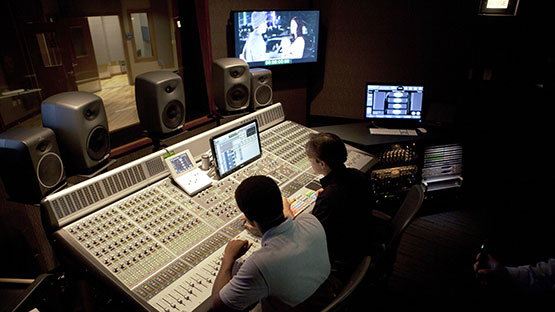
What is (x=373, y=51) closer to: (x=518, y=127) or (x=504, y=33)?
(x=504, y=33)

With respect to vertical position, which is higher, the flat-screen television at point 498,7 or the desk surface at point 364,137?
the flat-screen television at point 498,7

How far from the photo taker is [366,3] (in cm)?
444

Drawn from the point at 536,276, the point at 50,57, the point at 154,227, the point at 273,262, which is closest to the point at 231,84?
the point at 154,227

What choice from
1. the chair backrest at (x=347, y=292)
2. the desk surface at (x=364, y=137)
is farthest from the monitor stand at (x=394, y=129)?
the chair backrest at (x=347, y=292)

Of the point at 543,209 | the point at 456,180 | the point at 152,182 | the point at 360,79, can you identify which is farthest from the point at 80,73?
the point at 543,209

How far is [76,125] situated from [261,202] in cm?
112

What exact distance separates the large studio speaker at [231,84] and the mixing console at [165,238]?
712mm

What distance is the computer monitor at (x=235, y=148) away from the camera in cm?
229

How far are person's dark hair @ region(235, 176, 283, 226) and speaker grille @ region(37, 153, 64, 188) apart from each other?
103 cm

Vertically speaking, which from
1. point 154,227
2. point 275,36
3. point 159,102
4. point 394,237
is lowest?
point 394,237

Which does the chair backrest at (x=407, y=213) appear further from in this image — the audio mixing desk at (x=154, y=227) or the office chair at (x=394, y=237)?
the audio mixing desk at (x=154, y=227)

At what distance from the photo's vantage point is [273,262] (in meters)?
1.33

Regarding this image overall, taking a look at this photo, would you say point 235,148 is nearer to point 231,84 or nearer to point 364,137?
point 231,84

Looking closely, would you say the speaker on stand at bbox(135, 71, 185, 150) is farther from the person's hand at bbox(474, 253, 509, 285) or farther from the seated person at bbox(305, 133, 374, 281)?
the person's hand at bbox(474, 253, 509, 285)
